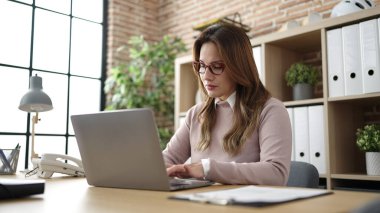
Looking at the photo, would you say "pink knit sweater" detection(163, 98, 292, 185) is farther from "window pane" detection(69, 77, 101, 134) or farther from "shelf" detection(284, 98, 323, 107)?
"window pane" detection(69, 77, 101, 134)

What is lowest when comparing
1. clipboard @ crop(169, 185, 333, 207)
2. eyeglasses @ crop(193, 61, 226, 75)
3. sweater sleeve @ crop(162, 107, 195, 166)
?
clipboard @ crop(169, 185, 333, 207)

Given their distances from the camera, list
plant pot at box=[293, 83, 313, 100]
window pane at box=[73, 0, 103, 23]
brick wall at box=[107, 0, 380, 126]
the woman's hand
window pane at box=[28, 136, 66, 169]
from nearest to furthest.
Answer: the woman's hand < plant pot at box=[293, 83, 313, 100] < brick wall at box=[107, 0, 380, 126] < window pane at box=[28, 136, 66, 169] < window pane at box=[73, 0, 103, 23]

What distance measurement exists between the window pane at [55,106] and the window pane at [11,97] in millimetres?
171

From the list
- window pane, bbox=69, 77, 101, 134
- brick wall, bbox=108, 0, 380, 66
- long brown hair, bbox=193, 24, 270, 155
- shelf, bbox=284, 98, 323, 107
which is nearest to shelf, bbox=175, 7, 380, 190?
shelf, bbox=284, 98, 323, 107

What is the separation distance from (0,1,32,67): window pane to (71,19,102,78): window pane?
454 mm

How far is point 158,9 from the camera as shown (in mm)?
4418

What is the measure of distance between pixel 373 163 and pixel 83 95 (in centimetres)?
272

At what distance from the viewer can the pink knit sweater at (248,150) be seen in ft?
4.01

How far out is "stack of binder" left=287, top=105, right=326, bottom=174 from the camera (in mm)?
2412

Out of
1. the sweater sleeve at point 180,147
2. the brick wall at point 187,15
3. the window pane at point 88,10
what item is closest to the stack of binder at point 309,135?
the brick wall at point 187,15

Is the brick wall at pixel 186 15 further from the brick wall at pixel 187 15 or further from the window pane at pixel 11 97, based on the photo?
the window pane at pixel 11 97

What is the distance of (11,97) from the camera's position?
335 cm

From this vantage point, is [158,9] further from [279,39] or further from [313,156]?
[313,156]

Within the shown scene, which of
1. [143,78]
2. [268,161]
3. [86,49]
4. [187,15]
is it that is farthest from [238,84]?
[86,49]
